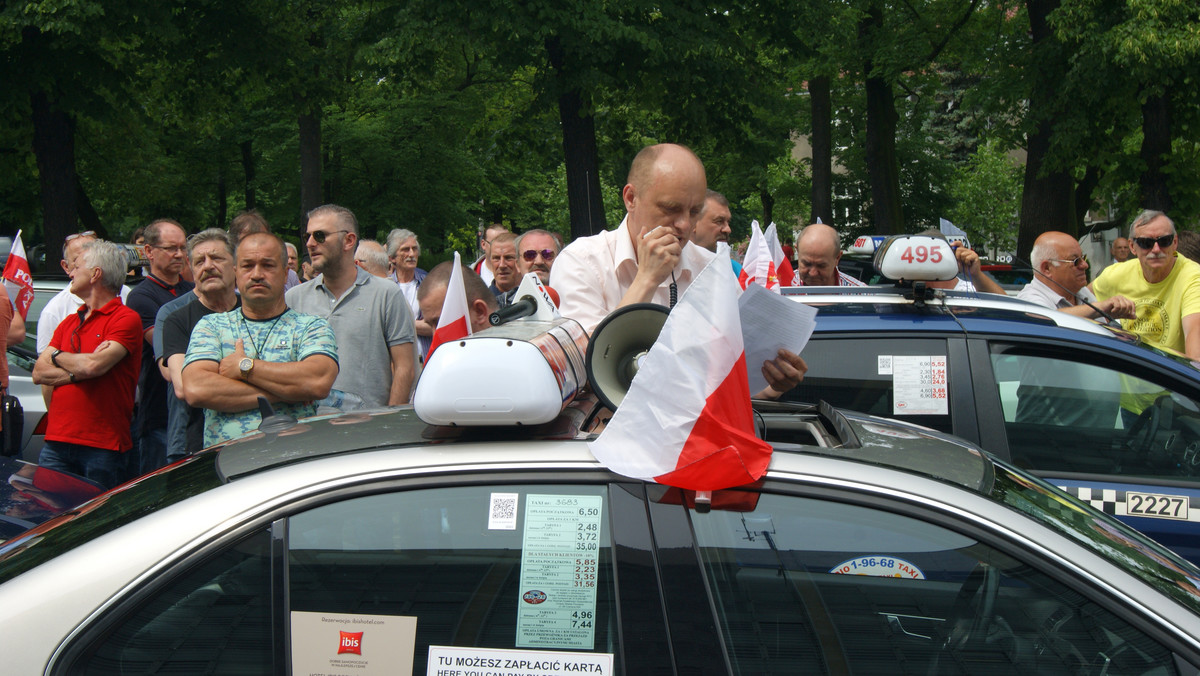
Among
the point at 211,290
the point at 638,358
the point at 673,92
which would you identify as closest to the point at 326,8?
the point at 673,92

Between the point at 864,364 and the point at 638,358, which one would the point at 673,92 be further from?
the point at 638,358

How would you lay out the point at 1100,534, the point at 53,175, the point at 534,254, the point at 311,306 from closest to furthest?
1. the point at 1100,534
2. the point at 311,306
3. the point at 534,254
4. the point at 53,175

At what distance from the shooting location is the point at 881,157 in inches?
806

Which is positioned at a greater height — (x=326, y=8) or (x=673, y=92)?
(x=326, y=8)

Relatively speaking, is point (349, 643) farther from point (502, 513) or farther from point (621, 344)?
point (621, 344)

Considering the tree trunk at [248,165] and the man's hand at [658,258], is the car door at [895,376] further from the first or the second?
the tree trunk at [248,165]

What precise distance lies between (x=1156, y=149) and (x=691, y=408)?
565 inches

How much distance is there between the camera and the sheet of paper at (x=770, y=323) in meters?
2.61

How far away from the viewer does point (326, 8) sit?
15.0 metres

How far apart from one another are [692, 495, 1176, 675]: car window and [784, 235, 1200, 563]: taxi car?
178 centimetres

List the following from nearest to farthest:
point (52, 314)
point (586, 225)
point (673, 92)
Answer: point (52, 314)
point (586, 225)
point (673, 92)

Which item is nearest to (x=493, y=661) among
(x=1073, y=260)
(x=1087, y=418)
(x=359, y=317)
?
(x=1087, y=418)

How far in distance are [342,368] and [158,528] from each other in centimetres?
302

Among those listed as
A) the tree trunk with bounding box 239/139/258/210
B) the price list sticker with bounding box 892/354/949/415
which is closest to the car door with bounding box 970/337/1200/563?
the price list sticker with bounding box 892/354/949/415
